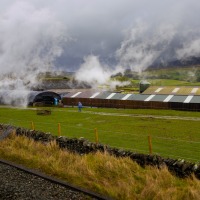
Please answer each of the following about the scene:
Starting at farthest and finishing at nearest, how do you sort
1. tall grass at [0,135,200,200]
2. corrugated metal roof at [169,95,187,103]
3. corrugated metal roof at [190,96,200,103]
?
corrugated metal roof at [169,95,187,103]
corrugated metal roof at [190,96,200,103]
tall grass at [0,135,200,200]

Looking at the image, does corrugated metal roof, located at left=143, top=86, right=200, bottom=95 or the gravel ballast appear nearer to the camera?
the gravel ballast

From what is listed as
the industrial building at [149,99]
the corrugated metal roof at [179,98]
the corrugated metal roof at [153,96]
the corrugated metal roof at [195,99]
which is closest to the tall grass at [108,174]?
the corrugated metal roof at [195,99]

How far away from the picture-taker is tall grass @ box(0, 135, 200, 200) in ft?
35.5

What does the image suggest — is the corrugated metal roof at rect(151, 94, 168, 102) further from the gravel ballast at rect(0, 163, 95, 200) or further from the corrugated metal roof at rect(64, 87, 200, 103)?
the gravel ballast at rect(0, 163, 95, 200)

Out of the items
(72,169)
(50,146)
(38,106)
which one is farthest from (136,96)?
(72,169)

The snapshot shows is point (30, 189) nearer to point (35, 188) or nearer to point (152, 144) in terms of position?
point (35, 188)

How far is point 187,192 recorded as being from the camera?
1080 cm

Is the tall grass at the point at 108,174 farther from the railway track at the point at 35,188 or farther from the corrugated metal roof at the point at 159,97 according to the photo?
the corrugated metal roof at the point at 159,97

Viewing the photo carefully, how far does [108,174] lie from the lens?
13.3 meters

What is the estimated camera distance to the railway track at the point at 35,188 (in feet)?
36.2

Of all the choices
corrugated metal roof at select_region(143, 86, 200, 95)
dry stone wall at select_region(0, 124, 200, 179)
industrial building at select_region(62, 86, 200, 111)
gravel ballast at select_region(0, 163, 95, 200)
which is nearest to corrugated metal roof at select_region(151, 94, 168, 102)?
industrial building at select_region(62, 86, 200, 111)

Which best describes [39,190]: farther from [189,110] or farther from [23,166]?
[189,110]

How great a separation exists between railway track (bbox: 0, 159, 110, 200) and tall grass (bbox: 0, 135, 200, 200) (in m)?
0.49

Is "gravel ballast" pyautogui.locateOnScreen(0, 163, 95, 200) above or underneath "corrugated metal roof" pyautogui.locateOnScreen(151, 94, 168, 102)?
underneath
